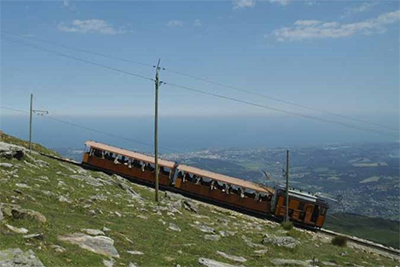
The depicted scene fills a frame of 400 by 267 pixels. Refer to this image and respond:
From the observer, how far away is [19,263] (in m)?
10.3

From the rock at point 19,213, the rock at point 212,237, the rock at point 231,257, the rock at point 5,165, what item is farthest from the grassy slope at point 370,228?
the rock at point 19,213

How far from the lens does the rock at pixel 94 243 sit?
14.0 m

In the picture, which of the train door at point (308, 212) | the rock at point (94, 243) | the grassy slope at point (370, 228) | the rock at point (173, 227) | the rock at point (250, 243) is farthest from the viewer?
the grassy slope at point (370, 228)

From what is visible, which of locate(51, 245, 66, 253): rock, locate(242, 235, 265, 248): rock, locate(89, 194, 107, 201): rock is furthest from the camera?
locate(89, 194, 107, 201): rock

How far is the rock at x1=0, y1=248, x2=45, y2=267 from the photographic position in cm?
1029

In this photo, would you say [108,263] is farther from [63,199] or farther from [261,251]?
[261,251]

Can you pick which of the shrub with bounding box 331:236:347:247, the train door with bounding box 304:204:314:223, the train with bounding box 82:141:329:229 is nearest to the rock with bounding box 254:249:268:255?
the shrub with bounding box 331:236:347:247

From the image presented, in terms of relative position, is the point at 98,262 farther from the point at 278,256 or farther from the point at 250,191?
the point at 250,191

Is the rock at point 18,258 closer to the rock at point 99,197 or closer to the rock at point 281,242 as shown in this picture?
the rock at point 99,197

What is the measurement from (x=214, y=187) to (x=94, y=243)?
93.7 feet

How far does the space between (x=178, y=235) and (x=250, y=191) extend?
2268 cm

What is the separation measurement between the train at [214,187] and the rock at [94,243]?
89.6 ft

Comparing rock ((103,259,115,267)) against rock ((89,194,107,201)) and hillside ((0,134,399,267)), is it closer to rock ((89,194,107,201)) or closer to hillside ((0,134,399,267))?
hillside ((0,134,399,267))

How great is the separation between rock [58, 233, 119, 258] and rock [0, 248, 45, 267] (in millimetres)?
2930
